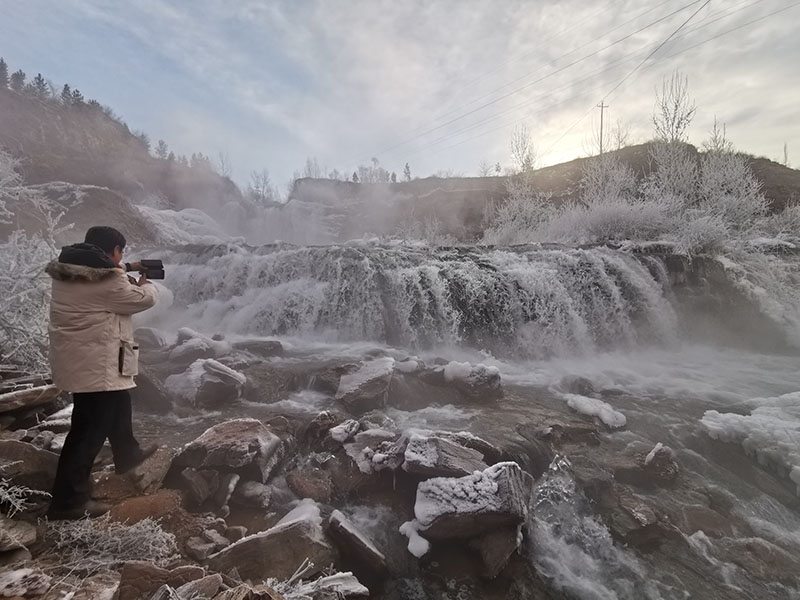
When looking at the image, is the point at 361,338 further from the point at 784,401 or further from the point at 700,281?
the point at 700,281

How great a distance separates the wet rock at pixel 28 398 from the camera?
298 centimetres

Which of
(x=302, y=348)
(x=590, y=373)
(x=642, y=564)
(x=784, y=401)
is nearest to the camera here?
(x=642, y=564)

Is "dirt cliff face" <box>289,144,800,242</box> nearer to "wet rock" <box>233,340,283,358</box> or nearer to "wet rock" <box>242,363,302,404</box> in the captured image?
"wet rock" <box>233,340,283,358</box>

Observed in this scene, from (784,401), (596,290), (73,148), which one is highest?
(73,148)

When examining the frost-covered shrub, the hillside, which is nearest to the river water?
the frost-covered shrub

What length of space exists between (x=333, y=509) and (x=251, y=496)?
66 centimetres

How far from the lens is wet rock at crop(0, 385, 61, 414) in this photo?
298 cm

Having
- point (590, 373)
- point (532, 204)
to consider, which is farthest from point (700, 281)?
point (532, 204)

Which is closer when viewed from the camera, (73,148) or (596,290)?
(596,290)

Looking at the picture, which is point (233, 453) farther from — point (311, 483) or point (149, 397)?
point (149, 397)

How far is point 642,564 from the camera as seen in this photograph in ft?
9.23

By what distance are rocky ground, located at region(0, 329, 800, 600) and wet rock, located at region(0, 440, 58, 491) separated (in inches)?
0.4

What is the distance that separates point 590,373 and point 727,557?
16.2 feet

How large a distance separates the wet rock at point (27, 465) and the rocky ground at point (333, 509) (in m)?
0.01
